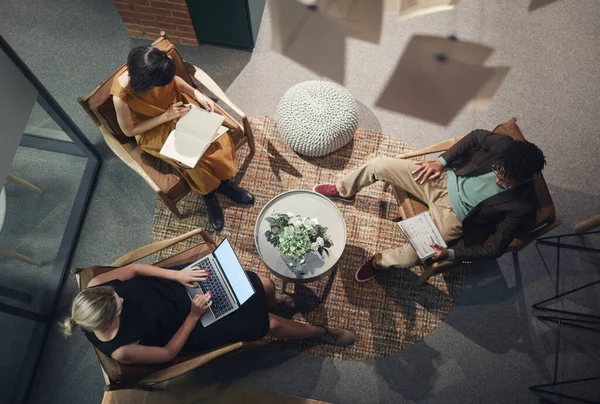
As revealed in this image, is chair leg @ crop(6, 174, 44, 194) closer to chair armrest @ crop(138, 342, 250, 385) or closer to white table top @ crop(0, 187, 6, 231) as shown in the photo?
white table top @ crop(0, 187, 6, 231)

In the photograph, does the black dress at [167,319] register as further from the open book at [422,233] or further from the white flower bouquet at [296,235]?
the open book at [422,233]

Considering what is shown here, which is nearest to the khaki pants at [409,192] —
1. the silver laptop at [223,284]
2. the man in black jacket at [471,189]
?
the man in black jacket at [471,189]

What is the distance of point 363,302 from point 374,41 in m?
2.08

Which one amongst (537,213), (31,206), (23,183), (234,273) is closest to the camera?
(234,273)

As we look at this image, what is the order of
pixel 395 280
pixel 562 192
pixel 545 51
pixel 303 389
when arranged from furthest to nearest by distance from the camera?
pixel 545 51
pixel 562 192
pixel 395 280
pixel 303 389

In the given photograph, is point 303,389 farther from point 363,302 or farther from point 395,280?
point 395,280

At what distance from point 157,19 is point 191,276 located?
2135 millimetres

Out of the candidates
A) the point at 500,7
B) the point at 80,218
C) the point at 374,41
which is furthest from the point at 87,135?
the point at 500,7

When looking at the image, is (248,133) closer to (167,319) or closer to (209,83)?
(209,83)

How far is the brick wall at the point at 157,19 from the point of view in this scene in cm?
322

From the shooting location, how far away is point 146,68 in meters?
2.22

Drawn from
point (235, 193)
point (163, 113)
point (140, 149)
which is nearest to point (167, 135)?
point (163, 113)

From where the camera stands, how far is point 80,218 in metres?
3.14

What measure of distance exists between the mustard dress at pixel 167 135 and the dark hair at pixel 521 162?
1573mm
